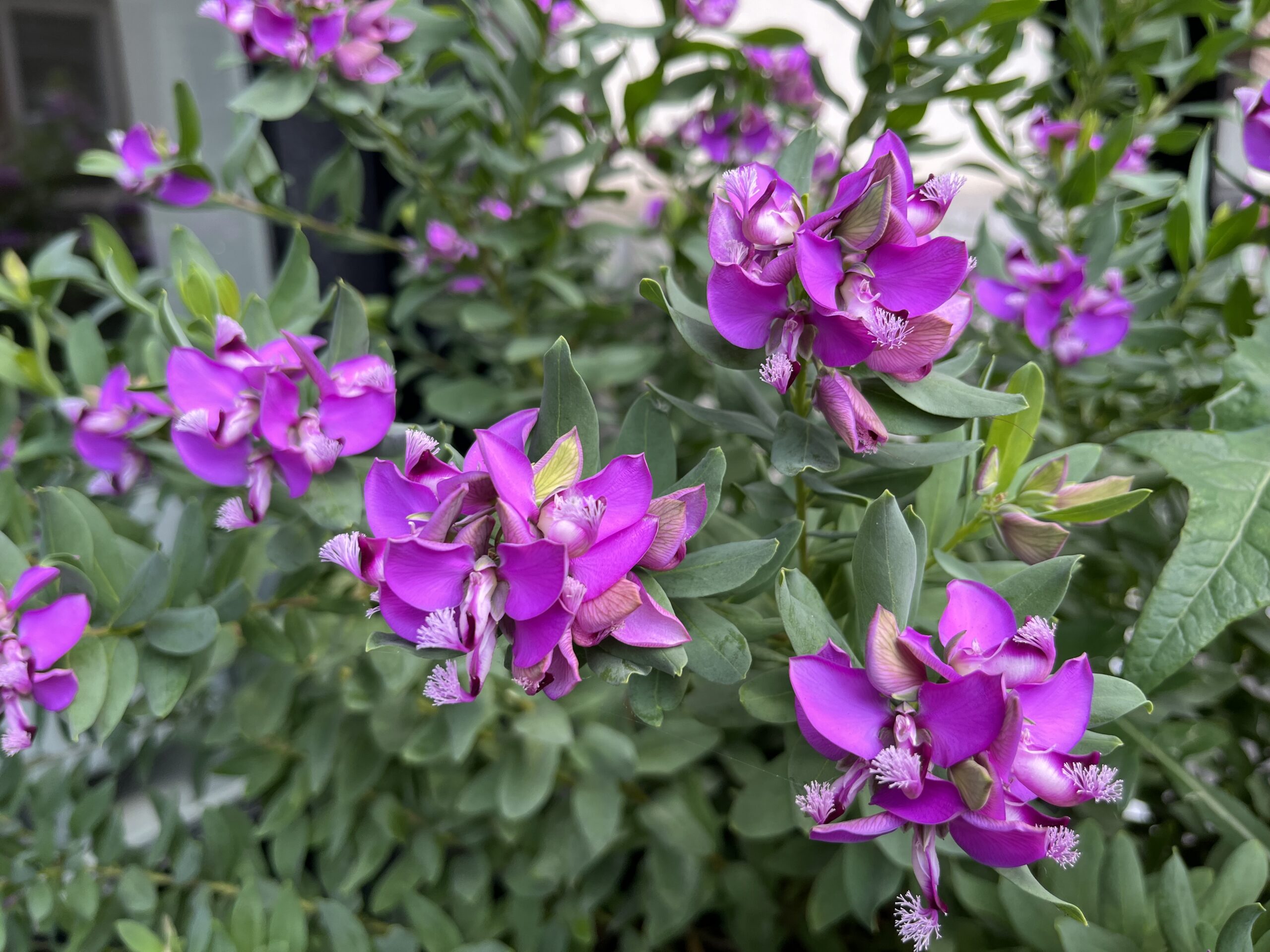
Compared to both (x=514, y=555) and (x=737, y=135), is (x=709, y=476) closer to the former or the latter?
(x=514, y=555)

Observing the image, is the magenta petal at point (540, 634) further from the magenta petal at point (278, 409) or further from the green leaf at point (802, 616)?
the magenta petal at point (278, 409)

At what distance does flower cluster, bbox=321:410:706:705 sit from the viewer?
30 cm

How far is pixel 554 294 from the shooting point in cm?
93

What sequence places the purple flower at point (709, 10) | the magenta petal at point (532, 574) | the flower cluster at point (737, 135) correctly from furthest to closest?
the flower cluster at point (737, 135)
the purple flower at point (709, 10)
the magenta petal at point (532, 574)

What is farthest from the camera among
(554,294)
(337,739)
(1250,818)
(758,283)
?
(554,294)

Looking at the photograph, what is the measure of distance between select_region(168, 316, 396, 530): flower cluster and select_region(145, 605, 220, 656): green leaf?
0.06 meters

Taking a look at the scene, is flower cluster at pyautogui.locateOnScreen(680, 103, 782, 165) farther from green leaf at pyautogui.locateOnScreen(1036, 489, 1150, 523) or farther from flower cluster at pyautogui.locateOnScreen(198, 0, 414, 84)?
green leaf at pyautogui.locateOnScreen(1036, 489, 1150, 523)

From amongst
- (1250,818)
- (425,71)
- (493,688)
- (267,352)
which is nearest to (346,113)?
(425,71)

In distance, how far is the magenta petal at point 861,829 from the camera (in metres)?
0.31

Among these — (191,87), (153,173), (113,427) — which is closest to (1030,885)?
(113,427)

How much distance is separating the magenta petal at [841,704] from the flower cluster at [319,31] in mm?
531

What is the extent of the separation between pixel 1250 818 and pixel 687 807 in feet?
1.30

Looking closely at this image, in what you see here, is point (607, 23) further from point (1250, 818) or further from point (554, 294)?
point (1250, 818)

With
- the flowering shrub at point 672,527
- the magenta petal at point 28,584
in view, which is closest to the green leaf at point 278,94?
the flowering shrub at point 672,527
